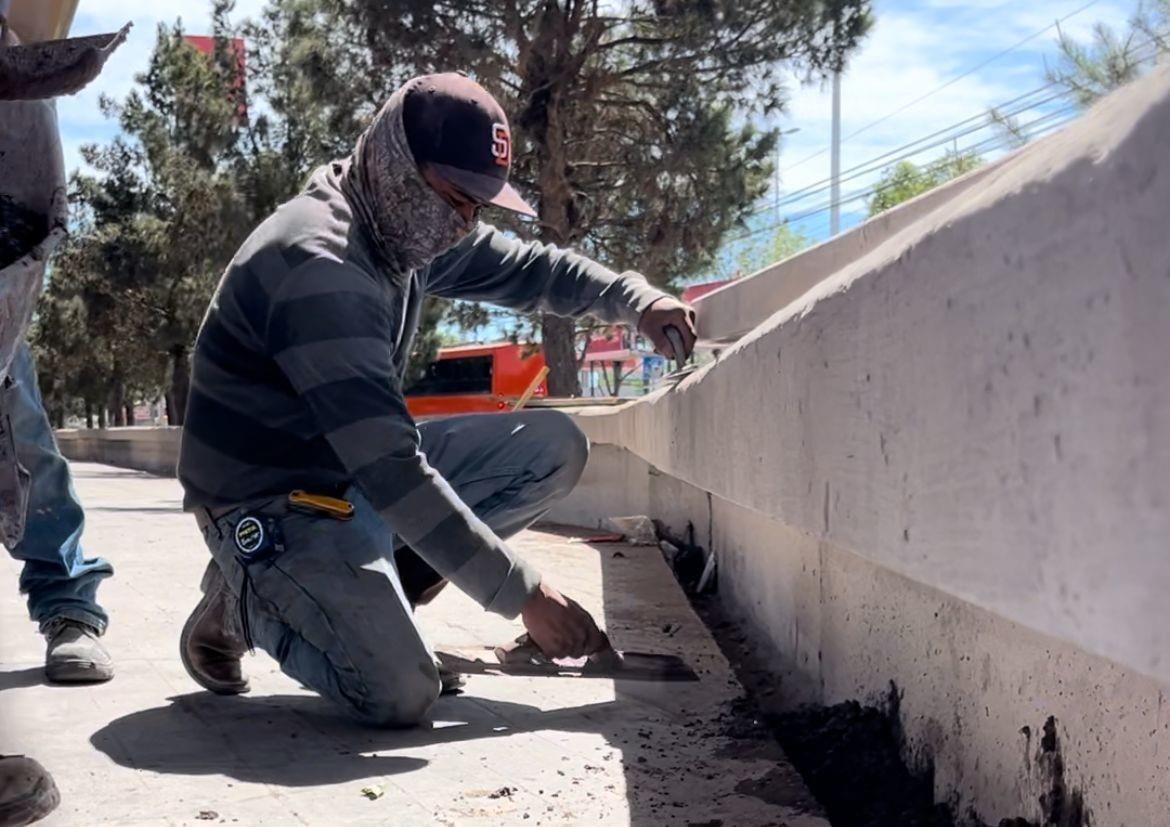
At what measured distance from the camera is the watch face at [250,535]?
2693 millimetres

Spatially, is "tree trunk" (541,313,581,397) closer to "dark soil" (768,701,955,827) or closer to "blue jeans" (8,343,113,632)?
"blue jeans" (8,343,113,632)

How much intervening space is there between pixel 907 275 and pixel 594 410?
6.75 metres

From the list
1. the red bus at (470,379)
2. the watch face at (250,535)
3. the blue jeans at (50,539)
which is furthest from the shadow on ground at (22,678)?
the red bus at (470,379)

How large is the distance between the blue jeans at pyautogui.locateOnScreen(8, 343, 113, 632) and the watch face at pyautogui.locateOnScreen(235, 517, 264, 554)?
26.7 inches

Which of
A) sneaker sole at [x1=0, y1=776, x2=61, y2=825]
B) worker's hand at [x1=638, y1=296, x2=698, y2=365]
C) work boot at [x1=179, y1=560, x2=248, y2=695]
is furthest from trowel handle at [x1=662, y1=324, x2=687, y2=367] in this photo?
sneaker sole at [x1=0, y1=776, x2=61, y2=825]

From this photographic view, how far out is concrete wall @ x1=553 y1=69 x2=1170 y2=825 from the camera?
79 cm

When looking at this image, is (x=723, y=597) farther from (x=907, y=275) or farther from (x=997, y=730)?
(x=907, y=275)

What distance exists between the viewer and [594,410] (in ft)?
26.1

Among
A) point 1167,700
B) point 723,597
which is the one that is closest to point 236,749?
point 1167,700

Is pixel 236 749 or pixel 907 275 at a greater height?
pixel 907 275

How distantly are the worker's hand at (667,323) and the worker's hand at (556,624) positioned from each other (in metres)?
0.98

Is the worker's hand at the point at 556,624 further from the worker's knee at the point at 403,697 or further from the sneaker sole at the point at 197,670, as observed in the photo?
the sneaker sole at the point at 197,670

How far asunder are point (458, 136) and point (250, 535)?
3.23ft

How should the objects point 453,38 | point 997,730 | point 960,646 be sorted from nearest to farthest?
point 997,730 < point 960,646 < point 453,38
